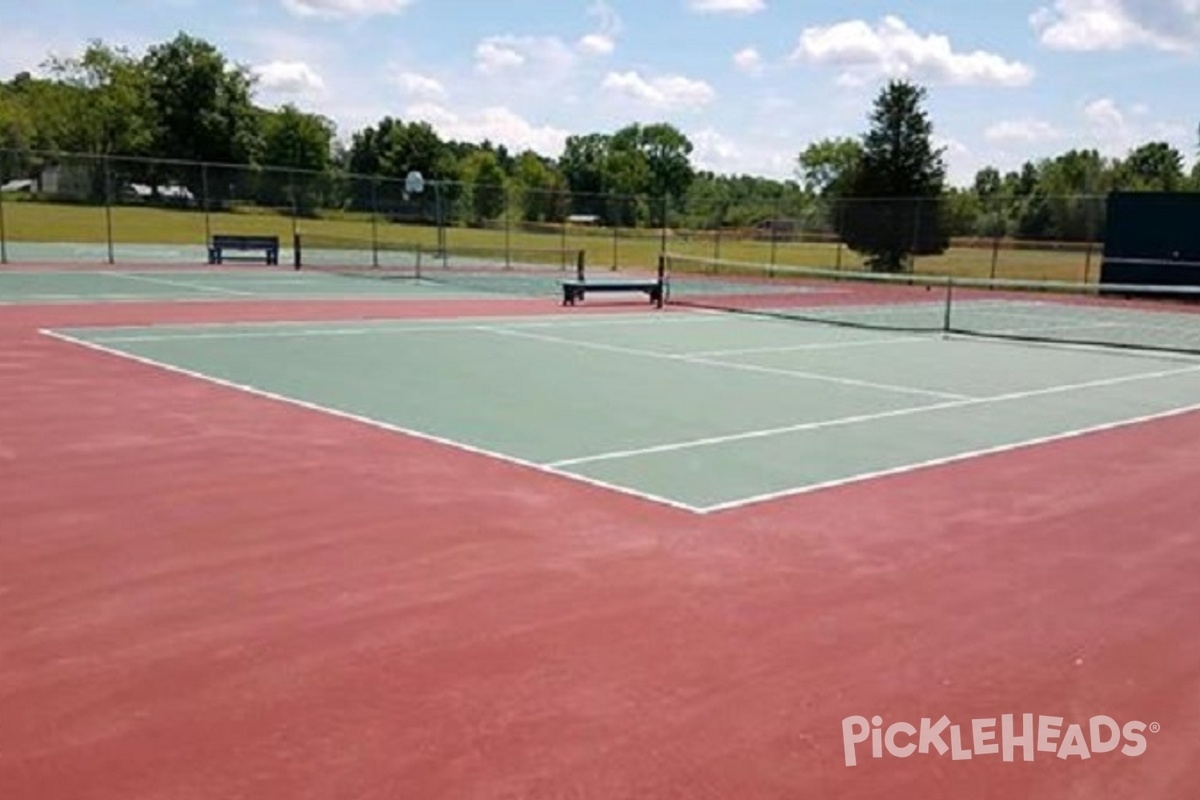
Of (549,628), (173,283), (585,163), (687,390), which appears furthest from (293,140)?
(549,628)

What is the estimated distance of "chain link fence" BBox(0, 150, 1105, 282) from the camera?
38094 millimetres

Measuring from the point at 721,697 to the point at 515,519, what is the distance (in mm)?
2428

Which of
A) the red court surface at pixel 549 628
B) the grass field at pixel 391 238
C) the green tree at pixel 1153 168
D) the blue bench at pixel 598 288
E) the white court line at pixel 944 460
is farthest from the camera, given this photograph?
the green tree at pixel 1153 168

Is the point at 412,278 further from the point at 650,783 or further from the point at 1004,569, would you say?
the point at 650,783

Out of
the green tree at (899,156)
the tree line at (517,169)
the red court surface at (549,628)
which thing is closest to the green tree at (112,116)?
the tree line at (517,169)

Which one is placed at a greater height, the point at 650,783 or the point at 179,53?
the point at 179,53

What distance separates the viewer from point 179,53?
80750 millimetres

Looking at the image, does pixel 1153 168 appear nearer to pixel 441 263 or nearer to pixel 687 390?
pixel 441 263

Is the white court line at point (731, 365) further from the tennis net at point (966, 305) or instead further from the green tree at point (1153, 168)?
the green tree at point (1153, 168)

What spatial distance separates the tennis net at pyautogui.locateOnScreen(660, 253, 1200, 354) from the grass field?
19.2 ft

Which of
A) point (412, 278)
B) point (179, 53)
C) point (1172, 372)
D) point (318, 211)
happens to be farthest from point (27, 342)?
point (179, 53)

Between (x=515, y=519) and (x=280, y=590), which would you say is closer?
(x=280, y=590)

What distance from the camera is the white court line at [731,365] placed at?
11805mm

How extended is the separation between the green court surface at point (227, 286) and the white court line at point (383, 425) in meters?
7.20
